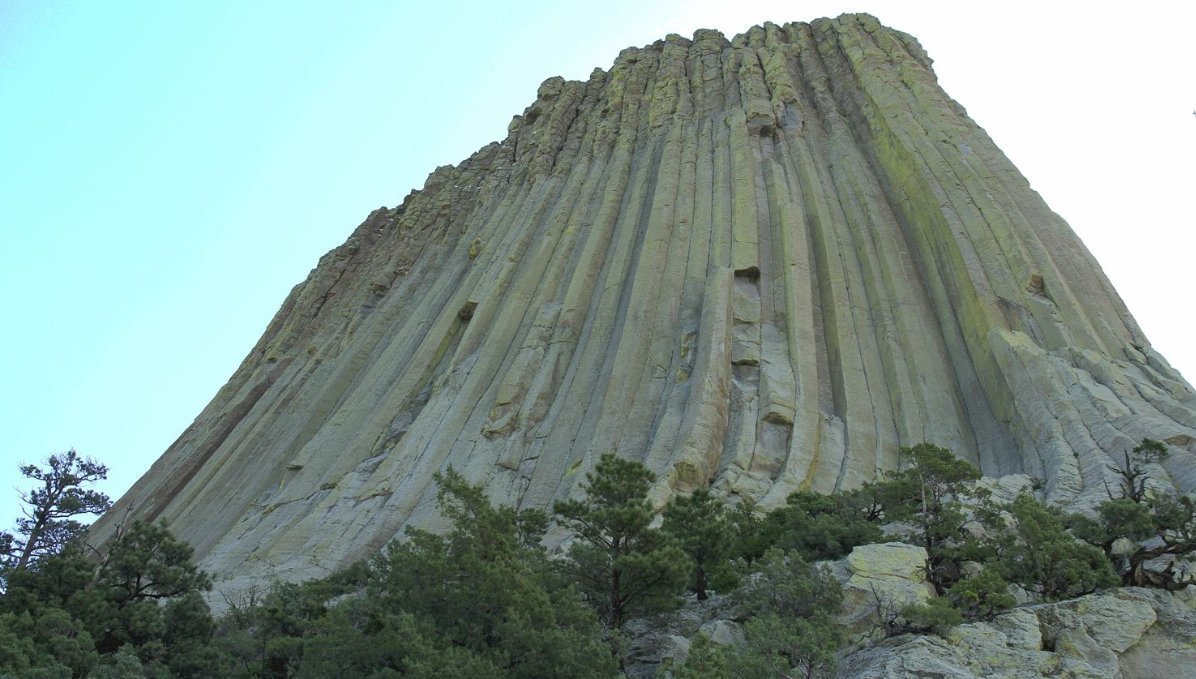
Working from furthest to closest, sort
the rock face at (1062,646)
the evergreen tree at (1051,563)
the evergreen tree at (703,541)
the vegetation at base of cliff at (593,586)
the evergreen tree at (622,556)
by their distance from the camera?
the evergreen tree at (703,541) → the evergreen tree at (622,556) → the evergreen tree at (1051,563) → the vegetation at base of cliff at (593,586) → the rock face at (1062,646)

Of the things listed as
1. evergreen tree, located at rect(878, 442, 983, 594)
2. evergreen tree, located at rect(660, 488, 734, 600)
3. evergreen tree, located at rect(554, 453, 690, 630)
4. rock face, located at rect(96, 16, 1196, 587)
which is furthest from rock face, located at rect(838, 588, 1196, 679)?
rock face, located at rect(96, 16, 1196, 587)

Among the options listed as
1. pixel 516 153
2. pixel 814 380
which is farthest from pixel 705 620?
pixel 516 153

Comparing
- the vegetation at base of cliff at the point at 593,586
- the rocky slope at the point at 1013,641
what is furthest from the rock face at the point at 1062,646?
the vegetation at base of cliff at the point at 593,586

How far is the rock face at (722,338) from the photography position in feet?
82.7

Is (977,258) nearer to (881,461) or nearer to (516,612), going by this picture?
(881,461)

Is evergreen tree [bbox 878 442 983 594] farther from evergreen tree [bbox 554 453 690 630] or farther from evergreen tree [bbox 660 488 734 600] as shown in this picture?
evergreen tree [bbox 554 453 690 630]

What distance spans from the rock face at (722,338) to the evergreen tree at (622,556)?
5.35 meters

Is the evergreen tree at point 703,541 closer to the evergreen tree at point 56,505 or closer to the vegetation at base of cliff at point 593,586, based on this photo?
the vegetation at base of cliff at point 593,586

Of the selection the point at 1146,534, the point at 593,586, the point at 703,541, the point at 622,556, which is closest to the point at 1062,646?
the point at 1146,534

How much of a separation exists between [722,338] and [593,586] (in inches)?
545

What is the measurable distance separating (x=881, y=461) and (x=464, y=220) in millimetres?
30404

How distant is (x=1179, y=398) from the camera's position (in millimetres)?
24094

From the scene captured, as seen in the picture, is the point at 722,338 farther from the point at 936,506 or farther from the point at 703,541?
the point at 703,541

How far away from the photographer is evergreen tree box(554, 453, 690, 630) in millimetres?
14836
